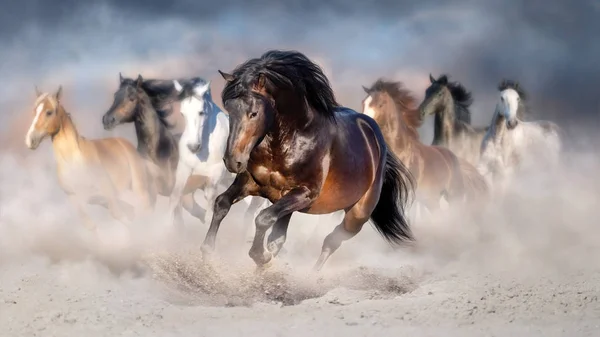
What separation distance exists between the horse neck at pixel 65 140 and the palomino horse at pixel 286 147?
256 centimetres

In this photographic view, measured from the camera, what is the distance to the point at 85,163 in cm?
792

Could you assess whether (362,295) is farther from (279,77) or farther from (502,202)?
(502,202)

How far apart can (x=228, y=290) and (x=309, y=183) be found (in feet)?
2.59

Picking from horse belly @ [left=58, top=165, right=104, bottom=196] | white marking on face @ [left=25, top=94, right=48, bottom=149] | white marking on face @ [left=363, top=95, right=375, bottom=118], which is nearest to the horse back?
horse belly @ [left=58, top=165, right=104, bottom=196]

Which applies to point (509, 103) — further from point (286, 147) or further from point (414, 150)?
point (286, 147)

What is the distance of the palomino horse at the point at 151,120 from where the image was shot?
843cm

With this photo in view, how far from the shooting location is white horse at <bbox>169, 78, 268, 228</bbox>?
823cm

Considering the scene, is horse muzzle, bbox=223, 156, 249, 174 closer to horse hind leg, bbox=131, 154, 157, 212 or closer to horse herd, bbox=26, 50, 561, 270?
horse herd, bbox=26, 50, 561, 270

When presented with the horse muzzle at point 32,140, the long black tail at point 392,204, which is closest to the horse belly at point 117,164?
the horse muzzle at point 32,140

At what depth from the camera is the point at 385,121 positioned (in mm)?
8492

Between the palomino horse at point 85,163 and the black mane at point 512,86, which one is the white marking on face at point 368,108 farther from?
the black mane at point 512,86

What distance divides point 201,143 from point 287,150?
8.87 feet

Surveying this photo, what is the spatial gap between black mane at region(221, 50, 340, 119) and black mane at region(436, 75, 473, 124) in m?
4.12

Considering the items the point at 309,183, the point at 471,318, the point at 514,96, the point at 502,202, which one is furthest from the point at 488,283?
the point at 514,96
